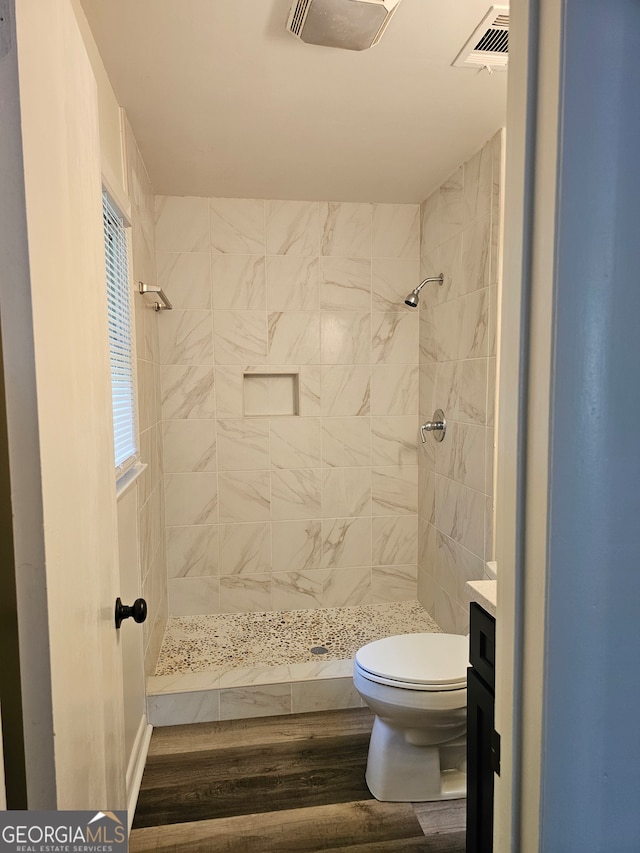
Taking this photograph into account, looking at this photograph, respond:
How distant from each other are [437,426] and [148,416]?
146cm

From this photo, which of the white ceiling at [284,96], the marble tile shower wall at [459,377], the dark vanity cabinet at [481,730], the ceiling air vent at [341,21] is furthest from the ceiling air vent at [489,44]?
the dark vanity cabinet at [481,730]

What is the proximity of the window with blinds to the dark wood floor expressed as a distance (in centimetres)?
115

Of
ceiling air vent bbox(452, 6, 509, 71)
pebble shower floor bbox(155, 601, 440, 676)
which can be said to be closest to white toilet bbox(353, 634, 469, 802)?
pebble shower floor bbox(155, 601, 440, 676)

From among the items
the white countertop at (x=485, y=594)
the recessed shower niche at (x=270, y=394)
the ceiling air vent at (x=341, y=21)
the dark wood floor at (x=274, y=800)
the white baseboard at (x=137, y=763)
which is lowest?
the dark wood floor at (x=274, y=800)

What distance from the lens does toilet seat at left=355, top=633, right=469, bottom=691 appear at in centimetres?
168

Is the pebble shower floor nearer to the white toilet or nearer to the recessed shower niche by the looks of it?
the white toilet

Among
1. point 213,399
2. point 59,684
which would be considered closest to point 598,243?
point 59,684

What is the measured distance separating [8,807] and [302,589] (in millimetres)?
2608

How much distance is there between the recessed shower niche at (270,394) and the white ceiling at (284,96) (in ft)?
3.34

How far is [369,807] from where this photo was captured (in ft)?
5.74

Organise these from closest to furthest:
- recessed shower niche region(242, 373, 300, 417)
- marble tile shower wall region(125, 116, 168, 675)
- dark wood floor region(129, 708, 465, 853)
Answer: dark wood floor region(129, 708, 465, 853)
marble tile shower wall region(125, 116, 168, 675)
recessed shower niche region(242, 373, 300, 417)

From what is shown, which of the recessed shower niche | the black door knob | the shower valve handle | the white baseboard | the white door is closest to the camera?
the white door

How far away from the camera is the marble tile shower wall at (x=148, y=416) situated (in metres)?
2.15

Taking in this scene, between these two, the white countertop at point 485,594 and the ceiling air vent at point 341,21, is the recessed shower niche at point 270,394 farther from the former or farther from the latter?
the white countertop at point 485,594
